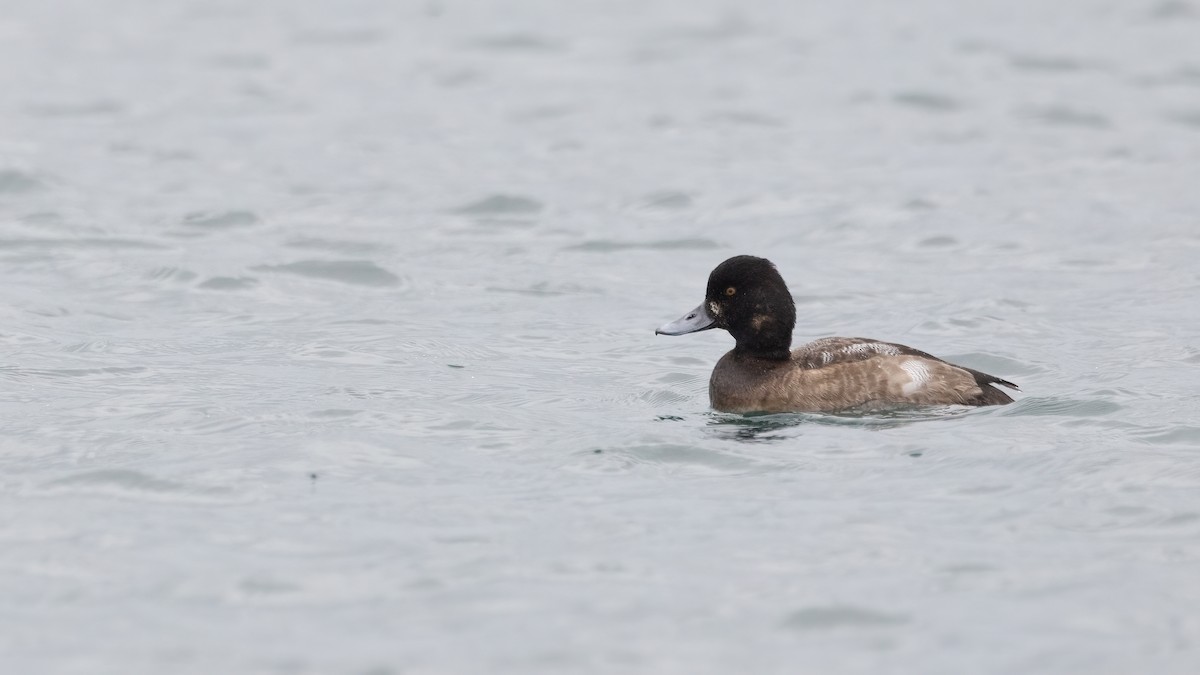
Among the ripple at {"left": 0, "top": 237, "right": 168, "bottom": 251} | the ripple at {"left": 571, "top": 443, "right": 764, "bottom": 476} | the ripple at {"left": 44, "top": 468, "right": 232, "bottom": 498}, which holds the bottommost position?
the ripple at {"left": 0, "top": 237, "right": 168, "bottom": 251}

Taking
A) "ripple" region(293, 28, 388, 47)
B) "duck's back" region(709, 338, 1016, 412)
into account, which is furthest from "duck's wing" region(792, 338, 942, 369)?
"ripple" region(293, 28, 388, 47)

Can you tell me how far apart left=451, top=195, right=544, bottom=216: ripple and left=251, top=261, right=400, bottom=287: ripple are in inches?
90.0

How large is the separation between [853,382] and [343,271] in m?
5.67

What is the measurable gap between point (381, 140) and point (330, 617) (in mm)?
12948

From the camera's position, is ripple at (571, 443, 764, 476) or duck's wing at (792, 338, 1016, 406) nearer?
ripple at (571, 443, 764, 476)

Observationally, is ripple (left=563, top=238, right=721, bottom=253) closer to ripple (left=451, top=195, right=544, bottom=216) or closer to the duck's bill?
ripple (left=451, top=195, right=544, bottom=216)

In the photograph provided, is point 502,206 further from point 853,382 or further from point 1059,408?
point 1059,408

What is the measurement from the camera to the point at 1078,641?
632cm

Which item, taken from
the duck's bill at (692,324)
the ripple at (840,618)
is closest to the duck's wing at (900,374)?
the duck's bill at (692,324)

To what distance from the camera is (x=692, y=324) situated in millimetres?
10141

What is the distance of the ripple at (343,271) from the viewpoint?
1390 centimetres

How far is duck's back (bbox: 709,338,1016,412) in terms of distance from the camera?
950 centimetres

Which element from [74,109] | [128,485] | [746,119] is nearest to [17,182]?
[74,109]

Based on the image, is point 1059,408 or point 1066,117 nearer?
point 1059,408
